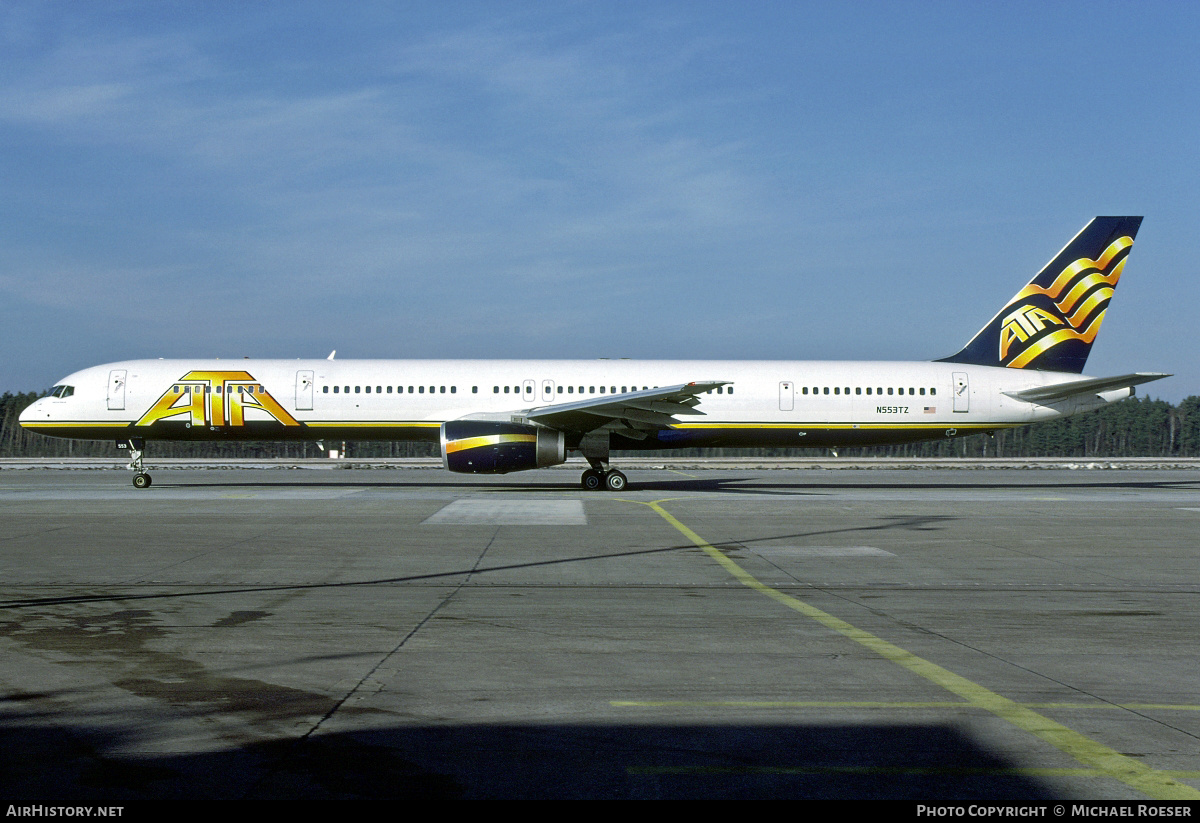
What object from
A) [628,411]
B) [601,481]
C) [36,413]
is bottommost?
[601,481]

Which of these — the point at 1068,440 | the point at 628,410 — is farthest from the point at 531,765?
the point at 1068,440

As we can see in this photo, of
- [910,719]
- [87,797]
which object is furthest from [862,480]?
[87,797]

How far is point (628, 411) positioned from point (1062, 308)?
16372 millimetres

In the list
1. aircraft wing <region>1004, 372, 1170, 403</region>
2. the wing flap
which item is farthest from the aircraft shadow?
aircraft wing <region>1004, 372, 1170, 403</region>

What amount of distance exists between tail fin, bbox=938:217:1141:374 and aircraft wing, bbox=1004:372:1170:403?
1651 mm

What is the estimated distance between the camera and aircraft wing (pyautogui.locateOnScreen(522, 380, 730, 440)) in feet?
86.4

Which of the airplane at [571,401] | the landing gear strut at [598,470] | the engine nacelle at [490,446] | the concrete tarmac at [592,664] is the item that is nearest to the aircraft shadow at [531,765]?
the concrete tarmac at [592,664]

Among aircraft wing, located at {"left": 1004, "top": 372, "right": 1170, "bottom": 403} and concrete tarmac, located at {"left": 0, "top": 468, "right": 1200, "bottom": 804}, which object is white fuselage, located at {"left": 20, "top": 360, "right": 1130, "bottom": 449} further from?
concrete tarmac, located at {"left": 0, "top": 468, "right": 1200, "bottom": 804}

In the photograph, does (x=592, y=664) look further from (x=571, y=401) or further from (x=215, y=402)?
(x=215, y=402)

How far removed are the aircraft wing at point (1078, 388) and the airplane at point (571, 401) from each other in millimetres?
47

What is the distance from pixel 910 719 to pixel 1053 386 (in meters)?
28.5

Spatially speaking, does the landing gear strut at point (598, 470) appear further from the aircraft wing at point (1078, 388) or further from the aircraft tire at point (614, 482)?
the aircraft wing at point (1078, 388)

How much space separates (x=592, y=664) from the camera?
700cm

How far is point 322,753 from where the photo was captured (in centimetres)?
476
